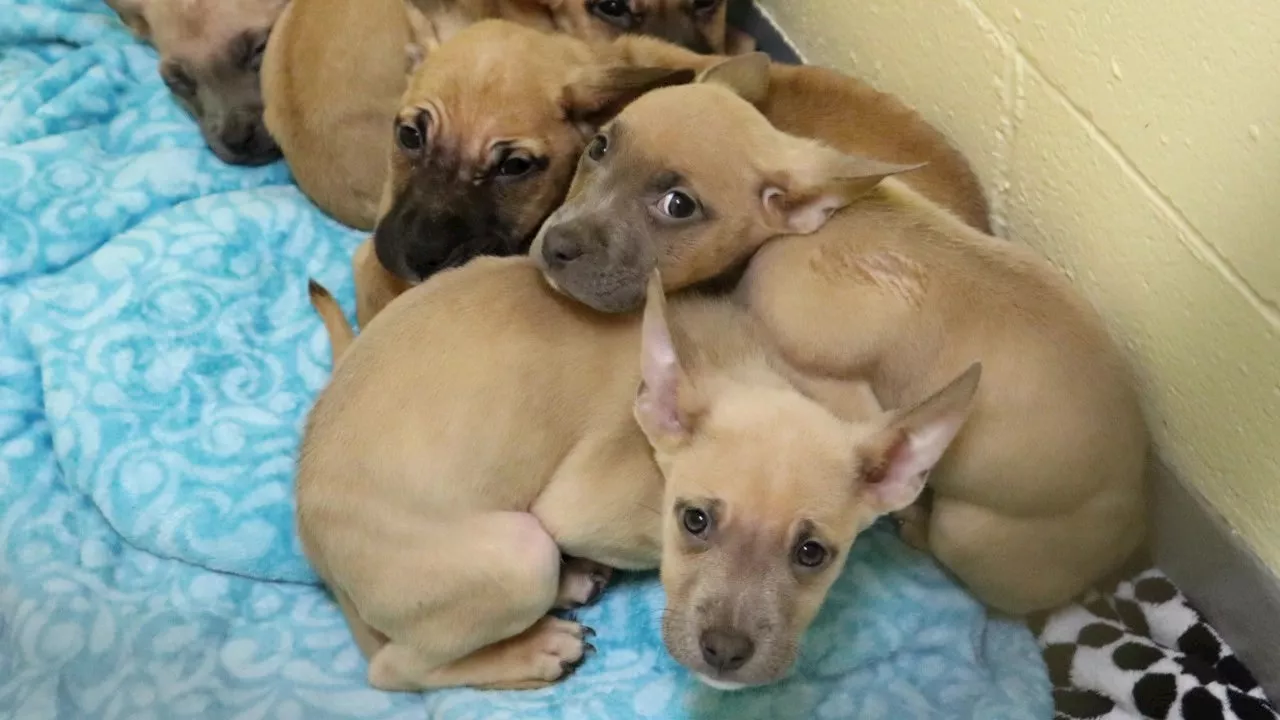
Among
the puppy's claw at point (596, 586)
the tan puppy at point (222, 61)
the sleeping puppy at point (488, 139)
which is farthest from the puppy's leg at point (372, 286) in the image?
the puppy's claw at point (596, 586)

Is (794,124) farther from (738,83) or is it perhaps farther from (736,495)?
(736,495)

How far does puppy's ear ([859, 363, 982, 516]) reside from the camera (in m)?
2.03

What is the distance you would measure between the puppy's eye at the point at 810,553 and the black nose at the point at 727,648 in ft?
0.62

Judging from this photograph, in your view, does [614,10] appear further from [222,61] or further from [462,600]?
[462,600]

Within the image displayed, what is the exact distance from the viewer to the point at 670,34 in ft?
11.2

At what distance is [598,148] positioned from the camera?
8.41ft

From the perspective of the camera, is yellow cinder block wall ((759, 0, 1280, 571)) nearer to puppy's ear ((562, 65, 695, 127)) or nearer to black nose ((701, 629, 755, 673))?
puppy's ear ((562, 65, 695, 127))

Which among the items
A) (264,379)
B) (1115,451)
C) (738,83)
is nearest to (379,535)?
(264,379)

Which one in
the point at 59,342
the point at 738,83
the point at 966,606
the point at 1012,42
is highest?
the point at 1012,42

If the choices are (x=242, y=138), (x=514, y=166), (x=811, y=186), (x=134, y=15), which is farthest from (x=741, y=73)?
(x=134, y=15)

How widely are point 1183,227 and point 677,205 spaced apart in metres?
1.06

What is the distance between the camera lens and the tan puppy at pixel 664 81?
2773mm

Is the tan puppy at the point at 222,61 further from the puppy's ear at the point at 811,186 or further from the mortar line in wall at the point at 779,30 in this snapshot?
the puppy's ear at the point at 811,186

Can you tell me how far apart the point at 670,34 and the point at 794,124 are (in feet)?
2.20
